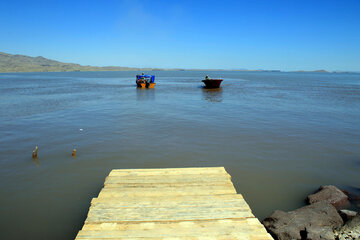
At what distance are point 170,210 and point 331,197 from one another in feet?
16.2

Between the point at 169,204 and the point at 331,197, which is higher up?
the point at 169,204

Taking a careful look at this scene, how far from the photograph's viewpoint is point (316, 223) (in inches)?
210

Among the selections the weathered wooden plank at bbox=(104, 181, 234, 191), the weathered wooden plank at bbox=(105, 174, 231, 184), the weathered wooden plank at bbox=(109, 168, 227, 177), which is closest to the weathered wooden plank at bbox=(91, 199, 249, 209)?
the weathered wooden plank at bbox=(104, 181, 234, 191)

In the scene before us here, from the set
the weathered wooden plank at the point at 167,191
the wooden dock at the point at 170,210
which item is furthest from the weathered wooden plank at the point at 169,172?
the weathered wooden plank at the point at 167,191

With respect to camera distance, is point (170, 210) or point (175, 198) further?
point (175, 198)

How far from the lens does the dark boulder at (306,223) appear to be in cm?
493

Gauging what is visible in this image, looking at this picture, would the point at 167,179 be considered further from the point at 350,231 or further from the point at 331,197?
the point at 331,197

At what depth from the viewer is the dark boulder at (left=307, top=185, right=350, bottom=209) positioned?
6.49m

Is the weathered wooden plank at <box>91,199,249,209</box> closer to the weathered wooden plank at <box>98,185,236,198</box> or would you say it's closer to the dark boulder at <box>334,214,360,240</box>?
the weathered wooden plank at <box>98,185,236,198</box>

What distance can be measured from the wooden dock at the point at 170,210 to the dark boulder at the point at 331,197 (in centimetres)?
272

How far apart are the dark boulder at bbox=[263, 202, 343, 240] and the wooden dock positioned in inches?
40.8

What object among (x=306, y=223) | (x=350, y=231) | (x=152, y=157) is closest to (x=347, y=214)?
(x=350, y=231)

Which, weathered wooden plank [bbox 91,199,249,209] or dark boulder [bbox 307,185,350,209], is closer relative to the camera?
weathered wooden plank [bbox 91,199,249,209]

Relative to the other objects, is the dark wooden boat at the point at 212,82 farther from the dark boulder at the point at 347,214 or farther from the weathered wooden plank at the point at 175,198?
the weathered wooden plank at the point at 175,198
